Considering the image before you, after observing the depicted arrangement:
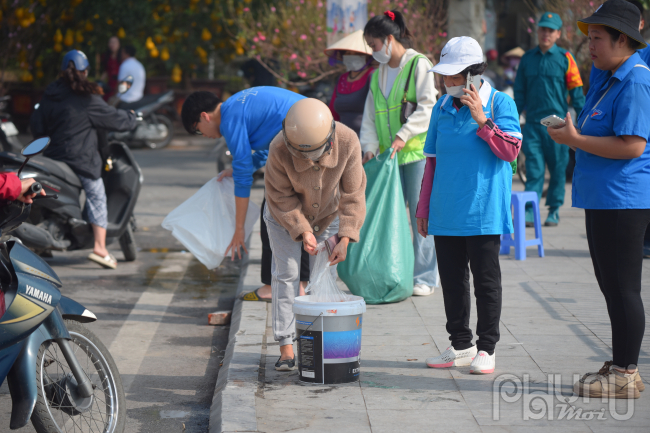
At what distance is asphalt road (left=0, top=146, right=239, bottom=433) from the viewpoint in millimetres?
3973

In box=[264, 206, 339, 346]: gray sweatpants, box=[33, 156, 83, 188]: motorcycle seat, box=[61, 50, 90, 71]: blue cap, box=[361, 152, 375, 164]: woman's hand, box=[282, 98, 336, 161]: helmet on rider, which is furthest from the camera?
box=[61, 50, 90, 71]: blue cap

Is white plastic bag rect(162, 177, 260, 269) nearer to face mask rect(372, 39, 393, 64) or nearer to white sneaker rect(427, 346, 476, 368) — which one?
face mask rect(372, 39, 393, 64)

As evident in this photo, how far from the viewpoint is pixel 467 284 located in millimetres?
4102

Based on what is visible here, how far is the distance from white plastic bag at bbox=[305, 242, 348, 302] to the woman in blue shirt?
125cm

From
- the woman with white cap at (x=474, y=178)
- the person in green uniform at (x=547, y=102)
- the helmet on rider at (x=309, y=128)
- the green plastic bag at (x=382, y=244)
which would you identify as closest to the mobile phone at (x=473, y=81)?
the woman with white cap at (x=474, y=178)

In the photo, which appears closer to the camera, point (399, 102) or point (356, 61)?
point (399, 102)

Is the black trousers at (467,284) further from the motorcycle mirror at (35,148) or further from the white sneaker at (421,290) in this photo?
the motorcycle mirror at (35,148)

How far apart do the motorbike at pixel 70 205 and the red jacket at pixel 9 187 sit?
3.21 metres

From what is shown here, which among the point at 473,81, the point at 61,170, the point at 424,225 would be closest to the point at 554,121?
the point at 473,81

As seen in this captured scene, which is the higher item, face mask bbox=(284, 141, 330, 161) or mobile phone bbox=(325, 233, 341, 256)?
face mask bbox=(284, 141, 330, 161)

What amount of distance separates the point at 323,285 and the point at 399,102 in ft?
6.46

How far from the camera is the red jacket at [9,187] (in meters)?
2.94

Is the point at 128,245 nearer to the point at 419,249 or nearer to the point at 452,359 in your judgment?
the point at 419,249

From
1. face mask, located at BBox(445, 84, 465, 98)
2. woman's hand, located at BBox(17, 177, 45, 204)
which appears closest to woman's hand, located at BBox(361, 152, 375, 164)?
face mask, located at BBox(445, 84, 465, 98)
